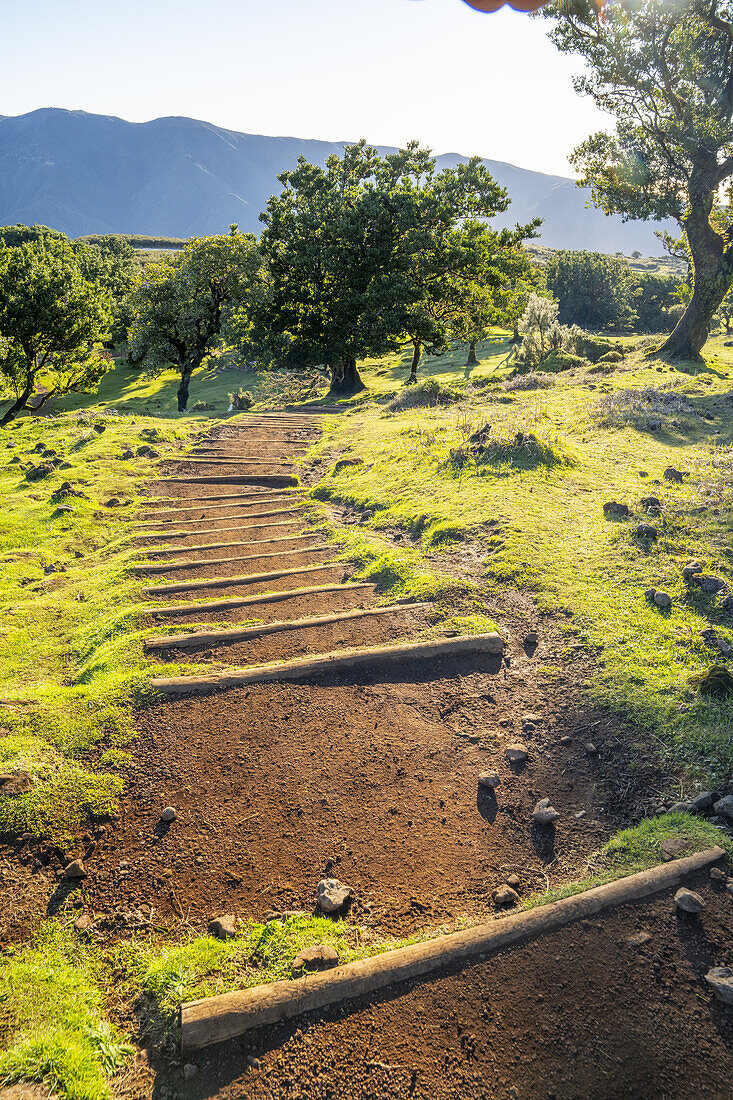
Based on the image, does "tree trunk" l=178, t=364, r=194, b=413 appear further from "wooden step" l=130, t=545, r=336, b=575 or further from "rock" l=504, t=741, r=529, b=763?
"rock" l=504, t=741, r=529, b=763

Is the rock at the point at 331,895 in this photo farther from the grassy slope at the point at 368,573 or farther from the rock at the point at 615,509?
the rock at the point at 615,509

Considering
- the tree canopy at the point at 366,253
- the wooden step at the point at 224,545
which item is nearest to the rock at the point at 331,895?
Result: the wooden step at the point at 224,545

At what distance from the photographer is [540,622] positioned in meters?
7.64

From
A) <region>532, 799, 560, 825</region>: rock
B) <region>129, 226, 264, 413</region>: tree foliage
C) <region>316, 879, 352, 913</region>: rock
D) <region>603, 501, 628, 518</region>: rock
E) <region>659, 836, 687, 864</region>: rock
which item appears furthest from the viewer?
<region>129, 226, 264, 413</region>: tree foliage

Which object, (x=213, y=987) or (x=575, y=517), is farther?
(x=575, y=517)

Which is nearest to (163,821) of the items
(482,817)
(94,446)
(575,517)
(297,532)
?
(482,817)

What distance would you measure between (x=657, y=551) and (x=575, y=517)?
6.34 feet

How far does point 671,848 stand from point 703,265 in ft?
97.3

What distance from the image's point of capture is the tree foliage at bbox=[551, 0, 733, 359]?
22.4m

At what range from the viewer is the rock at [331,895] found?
432cm

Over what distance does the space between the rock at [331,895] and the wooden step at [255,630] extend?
3.87 m

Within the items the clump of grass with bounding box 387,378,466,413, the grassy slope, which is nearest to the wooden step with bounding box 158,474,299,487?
the grassy slope

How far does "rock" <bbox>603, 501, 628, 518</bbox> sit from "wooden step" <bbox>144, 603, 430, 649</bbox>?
4.47 metres

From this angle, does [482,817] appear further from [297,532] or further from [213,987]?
[297,532]
